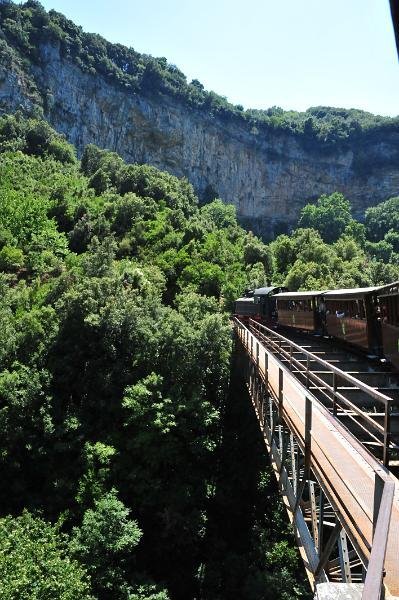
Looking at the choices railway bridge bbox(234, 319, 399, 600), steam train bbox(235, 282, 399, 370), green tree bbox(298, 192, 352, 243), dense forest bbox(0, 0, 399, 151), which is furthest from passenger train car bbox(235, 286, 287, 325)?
dense forest bbox(0, 0, 399, 151)

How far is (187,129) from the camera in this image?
10112 cm

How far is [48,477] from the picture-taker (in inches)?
851

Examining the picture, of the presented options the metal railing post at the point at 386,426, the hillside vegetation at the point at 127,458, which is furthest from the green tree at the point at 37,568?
the metal railing post at the point at 386,426

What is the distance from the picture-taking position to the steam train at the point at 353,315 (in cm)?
1198

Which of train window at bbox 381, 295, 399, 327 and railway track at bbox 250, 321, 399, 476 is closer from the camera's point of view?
railway track at bbox 250, 321, 399, 476

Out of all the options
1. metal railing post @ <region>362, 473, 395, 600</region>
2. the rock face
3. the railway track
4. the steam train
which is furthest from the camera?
the rock face

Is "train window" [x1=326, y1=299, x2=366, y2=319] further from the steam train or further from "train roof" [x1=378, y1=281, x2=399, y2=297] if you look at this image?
"train roof" [x1=378, y1=281, x2=399, y2=297]

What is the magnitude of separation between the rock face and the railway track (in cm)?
8112

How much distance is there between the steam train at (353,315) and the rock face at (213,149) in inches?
3008

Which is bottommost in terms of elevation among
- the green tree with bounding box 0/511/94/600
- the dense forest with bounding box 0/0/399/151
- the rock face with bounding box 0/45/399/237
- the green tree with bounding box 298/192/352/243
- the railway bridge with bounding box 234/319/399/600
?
the green tree with bounding box 0/511/94/600

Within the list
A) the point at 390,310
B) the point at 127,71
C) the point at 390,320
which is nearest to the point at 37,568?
the point at 390,320

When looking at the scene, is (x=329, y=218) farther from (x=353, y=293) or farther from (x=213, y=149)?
(x=353, y=293)

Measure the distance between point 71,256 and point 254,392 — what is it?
30017 mm

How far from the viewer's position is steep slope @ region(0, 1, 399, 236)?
88.3 meters
